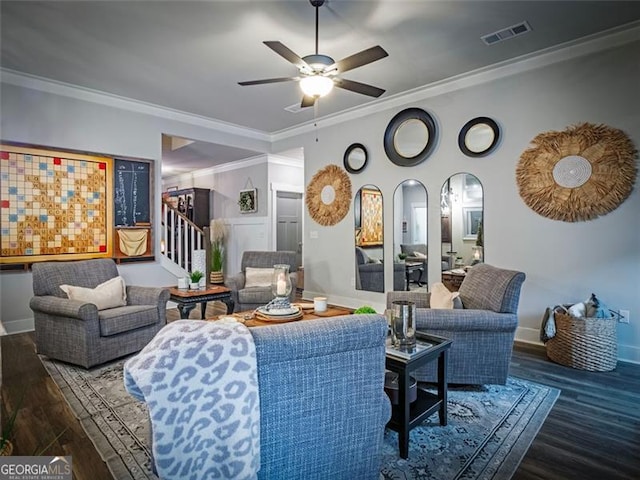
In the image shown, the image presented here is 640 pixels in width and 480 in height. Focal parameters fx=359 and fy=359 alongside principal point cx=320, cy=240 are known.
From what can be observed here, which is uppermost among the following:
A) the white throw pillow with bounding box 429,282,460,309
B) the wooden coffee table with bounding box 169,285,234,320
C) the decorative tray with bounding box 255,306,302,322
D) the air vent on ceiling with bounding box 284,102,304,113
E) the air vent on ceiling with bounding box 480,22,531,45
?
the air vent on ceiling with bounding box 284,102,304,113

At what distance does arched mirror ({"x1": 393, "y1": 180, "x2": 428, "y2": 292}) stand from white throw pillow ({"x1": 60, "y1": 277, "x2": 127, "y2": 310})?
3202 millimetres

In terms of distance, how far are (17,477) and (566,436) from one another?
2644mm

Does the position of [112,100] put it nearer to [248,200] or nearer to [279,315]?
[248,200]

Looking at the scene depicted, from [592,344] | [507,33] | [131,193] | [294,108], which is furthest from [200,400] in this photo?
[294,108]

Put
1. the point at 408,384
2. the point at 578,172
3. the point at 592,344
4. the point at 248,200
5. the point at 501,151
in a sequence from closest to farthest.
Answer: the point at 408,384 < the point at 592,344 < the point at 578,172 < the point at 501,151 < the point at 248,200

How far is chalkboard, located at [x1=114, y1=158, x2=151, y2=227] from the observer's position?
4.61 meters

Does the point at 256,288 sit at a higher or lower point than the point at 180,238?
lower

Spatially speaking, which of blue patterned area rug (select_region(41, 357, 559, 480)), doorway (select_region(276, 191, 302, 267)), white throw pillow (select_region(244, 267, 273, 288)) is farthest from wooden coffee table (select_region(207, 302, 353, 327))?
doorway (select_region(276, 191, 302, 267))

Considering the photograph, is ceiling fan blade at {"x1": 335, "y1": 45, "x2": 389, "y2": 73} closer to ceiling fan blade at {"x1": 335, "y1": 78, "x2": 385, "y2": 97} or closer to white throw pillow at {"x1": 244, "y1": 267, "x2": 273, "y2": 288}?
ceiling fan blade at {"x1": 335, "y1": 78, "x2": 385, "y2": 97}

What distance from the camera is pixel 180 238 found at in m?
6.18

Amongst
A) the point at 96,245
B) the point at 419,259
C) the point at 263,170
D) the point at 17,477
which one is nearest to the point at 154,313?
the point at 96,245

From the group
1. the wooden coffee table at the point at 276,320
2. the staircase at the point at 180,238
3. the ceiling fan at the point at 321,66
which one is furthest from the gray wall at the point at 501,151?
the wooden coffee table at the point at 276,320

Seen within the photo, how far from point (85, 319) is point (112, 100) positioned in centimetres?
296

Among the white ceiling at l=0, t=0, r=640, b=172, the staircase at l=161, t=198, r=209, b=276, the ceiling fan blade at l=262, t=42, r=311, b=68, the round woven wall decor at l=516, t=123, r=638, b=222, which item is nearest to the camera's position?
the ceiling fan blade at l=262, t=42, r=311, b=68
